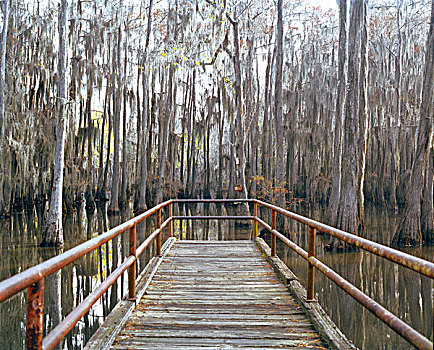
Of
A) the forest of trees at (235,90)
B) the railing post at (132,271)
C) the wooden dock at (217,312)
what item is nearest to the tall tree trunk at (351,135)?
the forest of trees at (235,90)

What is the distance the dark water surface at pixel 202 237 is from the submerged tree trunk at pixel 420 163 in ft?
1.76

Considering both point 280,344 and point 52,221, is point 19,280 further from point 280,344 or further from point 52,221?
point 52,221

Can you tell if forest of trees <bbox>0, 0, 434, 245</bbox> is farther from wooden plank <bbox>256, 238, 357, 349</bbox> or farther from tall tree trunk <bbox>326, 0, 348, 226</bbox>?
wooden plank <bbox>256, 238, 357, 349</bbox>

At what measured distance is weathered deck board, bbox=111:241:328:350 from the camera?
298cm

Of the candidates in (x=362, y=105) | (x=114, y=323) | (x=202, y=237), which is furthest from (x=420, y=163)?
(x=114, y=323)

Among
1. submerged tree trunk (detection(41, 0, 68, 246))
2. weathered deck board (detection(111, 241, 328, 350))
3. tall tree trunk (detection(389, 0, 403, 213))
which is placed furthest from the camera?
tall tree trunk (detection(389, 0, 403, 213))

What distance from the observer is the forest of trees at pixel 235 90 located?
11438 mm

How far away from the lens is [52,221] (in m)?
10.7

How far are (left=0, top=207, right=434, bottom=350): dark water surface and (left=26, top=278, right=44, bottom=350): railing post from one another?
11.9ft

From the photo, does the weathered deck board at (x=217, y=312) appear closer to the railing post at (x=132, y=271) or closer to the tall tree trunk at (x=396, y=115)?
the railing post at (x=132, y=271)

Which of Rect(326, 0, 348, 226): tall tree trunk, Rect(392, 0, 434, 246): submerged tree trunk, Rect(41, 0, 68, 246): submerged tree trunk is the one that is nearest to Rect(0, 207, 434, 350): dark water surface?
Rect(41, 0, 68, 246): submerged tree trunk

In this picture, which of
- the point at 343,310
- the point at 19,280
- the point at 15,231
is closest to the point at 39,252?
the point at 15,231

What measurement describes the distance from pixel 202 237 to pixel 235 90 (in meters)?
8.92

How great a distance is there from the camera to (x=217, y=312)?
3666 mm
